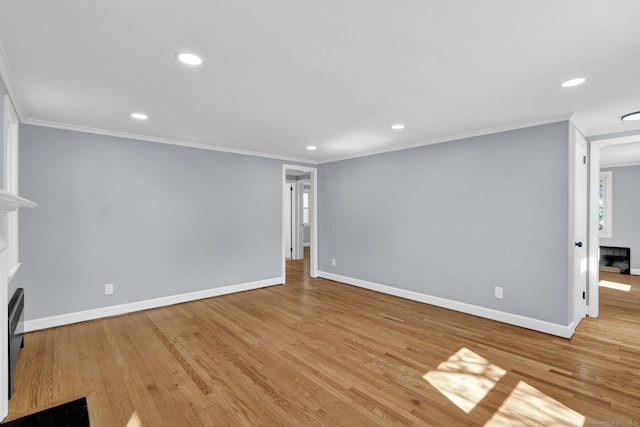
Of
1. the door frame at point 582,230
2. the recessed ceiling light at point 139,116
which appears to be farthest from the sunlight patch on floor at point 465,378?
the recessed ceiling light at point 139,116

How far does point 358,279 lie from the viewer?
5445 mm

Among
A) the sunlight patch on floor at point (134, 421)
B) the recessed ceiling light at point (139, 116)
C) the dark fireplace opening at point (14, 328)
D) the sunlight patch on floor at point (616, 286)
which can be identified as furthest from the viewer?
the sunlight patch on floor at point (616, 286)

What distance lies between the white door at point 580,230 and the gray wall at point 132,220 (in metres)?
4.24

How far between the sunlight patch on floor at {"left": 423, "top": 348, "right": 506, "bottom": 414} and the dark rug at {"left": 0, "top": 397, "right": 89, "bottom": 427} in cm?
223

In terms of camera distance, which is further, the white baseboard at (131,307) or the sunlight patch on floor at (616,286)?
the sunlight patch on floor at (616,286)

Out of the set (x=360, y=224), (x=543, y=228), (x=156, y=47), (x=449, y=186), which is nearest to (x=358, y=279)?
(x=360, y=224)

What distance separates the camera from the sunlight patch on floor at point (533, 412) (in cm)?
194

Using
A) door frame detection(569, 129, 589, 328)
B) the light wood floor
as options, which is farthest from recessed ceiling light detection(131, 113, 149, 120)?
door frame detection(569, 129, 589, 328)

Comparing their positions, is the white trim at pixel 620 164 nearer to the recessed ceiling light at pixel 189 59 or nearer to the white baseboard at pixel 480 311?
the white baseboard at pixel 480 311

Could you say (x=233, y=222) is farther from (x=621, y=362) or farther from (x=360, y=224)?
(x=621, y=362)

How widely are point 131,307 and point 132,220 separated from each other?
3.76 ft

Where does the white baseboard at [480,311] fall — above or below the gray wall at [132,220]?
below

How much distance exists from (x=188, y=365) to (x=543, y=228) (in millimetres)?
3859

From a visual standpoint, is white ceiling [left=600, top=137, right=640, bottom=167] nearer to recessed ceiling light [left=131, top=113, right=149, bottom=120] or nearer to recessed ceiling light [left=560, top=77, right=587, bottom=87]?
recessed ceiling light [left=560, top=77, right=587, bottom=87]
